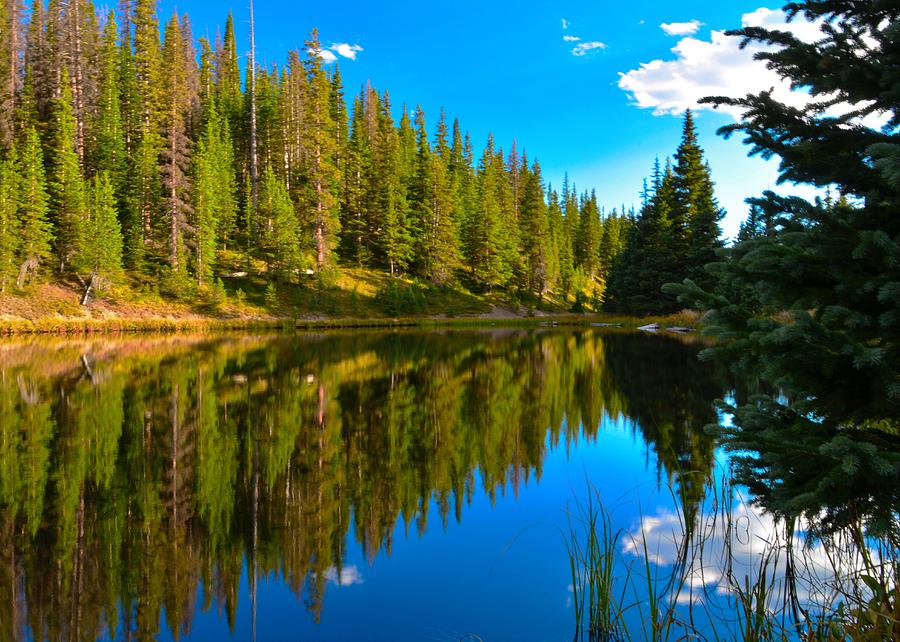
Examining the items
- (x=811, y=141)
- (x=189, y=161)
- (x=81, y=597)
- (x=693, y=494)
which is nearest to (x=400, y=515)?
(x=81, y=597)

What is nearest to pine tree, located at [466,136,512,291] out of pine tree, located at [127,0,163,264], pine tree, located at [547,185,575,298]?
pine tree, located at [547,185,575,298]

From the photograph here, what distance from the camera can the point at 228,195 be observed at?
1955 inches

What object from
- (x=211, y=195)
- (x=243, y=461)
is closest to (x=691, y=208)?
(x=211, y=195)

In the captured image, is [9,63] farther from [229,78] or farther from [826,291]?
[826,291]

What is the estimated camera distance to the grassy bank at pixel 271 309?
34.6m

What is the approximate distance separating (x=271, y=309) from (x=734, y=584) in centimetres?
4172

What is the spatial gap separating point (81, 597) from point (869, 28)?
23.3 ft

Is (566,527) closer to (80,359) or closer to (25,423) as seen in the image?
(25,423)

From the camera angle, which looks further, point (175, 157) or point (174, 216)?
point (175, 157)

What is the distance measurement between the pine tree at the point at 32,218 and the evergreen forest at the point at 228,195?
0.34ft

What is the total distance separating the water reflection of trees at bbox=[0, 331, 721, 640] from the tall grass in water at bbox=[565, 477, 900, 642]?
4.35 ft

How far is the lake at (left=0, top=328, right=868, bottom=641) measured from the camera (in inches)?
161

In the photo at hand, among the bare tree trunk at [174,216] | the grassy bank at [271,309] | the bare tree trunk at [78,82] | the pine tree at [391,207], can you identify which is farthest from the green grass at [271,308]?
the bare tree trunk at [78,82]

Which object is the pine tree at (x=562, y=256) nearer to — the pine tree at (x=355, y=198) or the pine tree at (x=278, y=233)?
the pine tree at (x=355, y=198)
